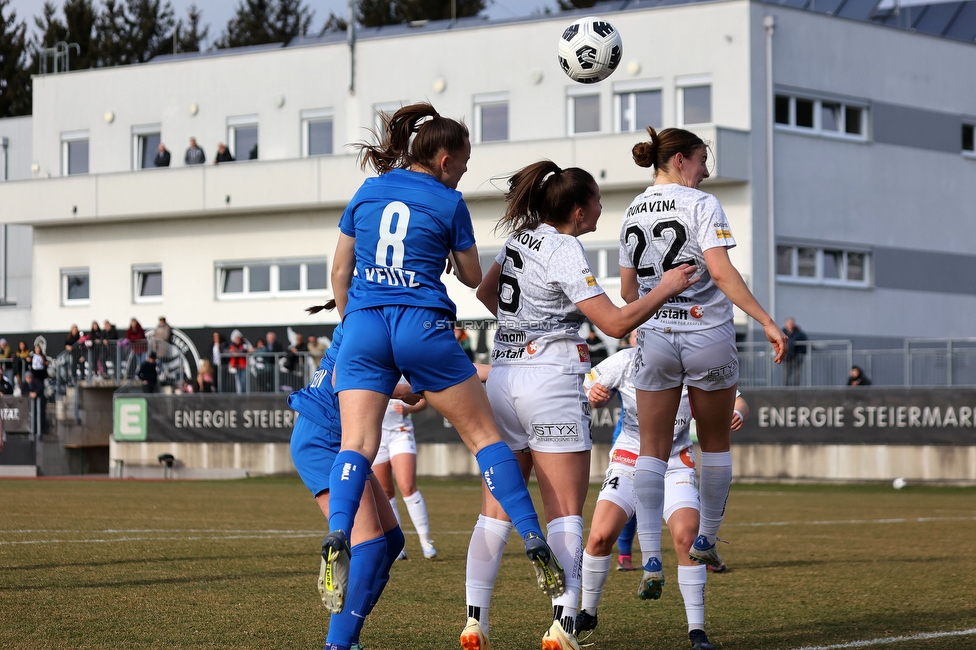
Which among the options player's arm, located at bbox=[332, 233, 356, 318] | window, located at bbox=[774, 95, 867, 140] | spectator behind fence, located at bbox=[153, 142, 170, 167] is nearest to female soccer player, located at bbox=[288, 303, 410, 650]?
player's arm, located at bbox=[332, 233, 356, 318]

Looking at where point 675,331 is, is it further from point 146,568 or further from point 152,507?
point 152,507

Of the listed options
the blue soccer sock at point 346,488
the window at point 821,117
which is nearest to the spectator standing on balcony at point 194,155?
the window at point 821,117

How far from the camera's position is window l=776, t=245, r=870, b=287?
3488 centimetres

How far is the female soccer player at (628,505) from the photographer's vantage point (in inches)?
265

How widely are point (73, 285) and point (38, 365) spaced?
381 inches

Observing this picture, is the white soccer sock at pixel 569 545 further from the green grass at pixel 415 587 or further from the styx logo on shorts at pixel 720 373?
the styx logo on shorts at pixel 720 373

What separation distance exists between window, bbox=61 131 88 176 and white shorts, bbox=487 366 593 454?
40435 mm

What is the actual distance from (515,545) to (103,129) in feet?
112

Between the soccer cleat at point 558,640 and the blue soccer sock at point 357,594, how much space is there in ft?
2.47

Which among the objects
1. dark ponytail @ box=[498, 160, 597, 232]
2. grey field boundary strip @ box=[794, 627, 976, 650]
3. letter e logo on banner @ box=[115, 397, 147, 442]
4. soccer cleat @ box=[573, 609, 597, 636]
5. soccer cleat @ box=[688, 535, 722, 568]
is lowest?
letter e logo on banner @ box=[115, 397, 147, 442]

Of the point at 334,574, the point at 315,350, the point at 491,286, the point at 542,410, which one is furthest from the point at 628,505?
the point at 315,350

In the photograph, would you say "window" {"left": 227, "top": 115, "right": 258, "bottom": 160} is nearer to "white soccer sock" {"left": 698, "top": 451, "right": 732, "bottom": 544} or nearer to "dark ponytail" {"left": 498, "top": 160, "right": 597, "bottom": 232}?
"white soccer sock" {"left": 698, "top": 451, "right": 732, "bottom": 544}

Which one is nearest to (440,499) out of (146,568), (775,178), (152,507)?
(152,507)

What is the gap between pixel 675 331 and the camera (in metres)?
6.73
